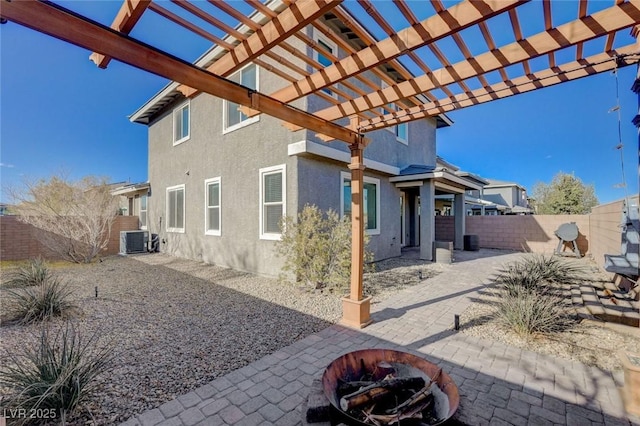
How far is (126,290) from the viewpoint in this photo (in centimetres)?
674

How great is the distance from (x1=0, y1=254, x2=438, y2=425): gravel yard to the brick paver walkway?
0.93 ft

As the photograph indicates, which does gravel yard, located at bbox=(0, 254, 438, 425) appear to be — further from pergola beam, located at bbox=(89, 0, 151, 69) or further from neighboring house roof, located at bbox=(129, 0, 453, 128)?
neighboring house roof, located at bbox=(129, 0, 453, 128)

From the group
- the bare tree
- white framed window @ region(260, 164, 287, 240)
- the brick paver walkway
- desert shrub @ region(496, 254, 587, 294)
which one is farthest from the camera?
the bare tree

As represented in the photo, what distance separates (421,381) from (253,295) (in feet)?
16.2

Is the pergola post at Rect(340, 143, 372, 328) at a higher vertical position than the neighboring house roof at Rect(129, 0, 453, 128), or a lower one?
lower

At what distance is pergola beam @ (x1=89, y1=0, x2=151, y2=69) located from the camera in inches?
77.4

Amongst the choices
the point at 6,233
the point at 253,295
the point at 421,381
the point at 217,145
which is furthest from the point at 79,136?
the point at 421,381

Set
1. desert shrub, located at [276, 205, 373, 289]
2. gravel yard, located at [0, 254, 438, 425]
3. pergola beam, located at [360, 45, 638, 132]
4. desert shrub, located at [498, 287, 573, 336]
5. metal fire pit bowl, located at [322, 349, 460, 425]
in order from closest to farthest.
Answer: metal fire pit bowl, located at [322, 349, 460, 425], pergola beam, located at [360, 45, 638, 132], gravel yard, located at [0, 254, 438, 425], desert shrub, located at [498, 287, 573, 336], desert shrub, located at [276, 205, 373, 289]

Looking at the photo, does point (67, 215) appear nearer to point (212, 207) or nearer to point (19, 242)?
point (19, 242)

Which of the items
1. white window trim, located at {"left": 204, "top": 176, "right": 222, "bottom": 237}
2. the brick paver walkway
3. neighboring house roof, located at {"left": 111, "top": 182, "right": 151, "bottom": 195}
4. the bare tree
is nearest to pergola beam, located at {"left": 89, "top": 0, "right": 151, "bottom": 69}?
the brick paver walkway

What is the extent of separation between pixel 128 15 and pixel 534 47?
137 inches

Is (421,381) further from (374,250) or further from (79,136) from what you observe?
(79,136)

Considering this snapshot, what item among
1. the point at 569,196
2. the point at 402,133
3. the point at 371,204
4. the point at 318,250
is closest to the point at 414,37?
the point at 318,250

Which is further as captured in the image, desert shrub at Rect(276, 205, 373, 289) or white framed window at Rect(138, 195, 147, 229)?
white framed window at Rect(138, 195, 147, 229)
